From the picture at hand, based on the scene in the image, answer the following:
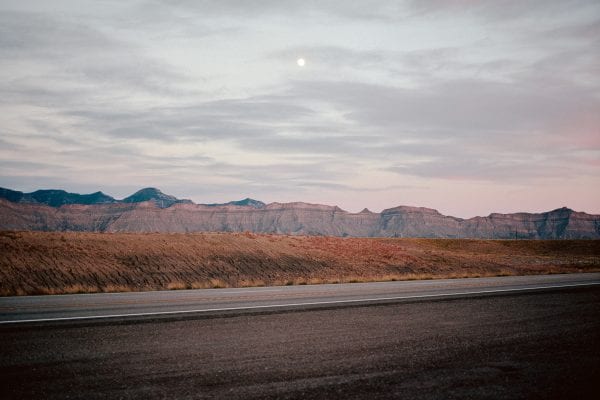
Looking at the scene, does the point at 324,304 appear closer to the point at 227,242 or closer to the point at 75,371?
the point at 75,371

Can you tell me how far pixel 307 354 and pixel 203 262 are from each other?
34185 millimetres

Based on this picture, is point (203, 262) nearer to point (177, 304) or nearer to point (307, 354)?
point (177, 304)

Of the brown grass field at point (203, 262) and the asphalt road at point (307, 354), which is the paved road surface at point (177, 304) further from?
the brown grass field at point (203, 262)

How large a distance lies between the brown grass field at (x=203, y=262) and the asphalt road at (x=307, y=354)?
1259 cm

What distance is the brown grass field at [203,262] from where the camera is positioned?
31594 mm

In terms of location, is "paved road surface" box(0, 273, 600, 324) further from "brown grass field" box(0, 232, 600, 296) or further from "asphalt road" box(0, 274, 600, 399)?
"brown grass field" box(0, 232, 600, 296)

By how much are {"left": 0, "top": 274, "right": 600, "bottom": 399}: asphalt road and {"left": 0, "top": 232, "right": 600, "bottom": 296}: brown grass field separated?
1259cm

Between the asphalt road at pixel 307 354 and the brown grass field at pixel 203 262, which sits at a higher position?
the asphalt road at pixel 307 354

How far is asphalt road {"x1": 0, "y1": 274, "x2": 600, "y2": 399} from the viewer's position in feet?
18.0

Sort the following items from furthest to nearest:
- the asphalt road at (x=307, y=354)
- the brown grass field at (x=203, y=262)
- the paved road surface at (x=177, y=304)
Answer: the brown grass field at (x=203, y=262)
the paved road surface at (x=177, y=304)
the asphalt road at (x=307, y=354)

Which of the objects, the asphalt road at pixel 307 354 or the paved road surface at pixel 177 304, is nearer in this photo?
the asphalt road at pixel 307 354

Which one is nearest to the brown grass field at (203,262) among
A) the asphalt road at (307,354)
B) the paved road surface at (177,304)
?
the paved road surface at (177,304)

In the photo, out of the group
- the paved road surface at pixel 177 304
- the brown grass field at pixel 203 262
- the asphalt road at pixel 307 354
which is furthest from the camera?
the brown grass field at pixel 203 262

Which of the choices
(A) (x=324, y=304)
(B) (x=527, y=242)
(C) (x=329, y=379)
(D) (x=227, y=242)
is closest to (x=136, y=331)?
(C) (x=329, y=379)
